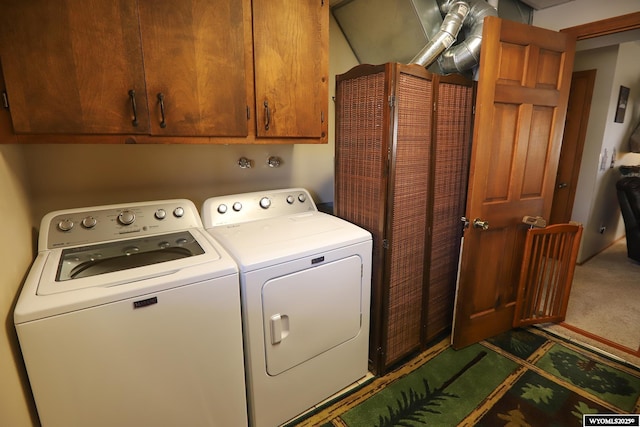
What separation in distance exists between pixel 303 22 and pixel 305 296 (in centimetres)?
145

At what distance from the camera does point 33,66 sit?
1.15 meters

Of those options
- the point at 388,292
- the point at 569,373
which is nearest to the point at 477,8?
the point at 388,292

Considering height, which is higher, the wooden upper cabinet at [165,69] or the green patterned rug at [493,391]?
the wooden upper cabinet at [165,69]

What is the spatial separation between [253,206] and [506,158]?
1.60m

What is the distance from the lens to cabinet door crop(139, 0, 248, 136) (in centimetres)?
135

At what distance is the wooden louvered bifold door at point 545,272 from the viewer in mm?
2152

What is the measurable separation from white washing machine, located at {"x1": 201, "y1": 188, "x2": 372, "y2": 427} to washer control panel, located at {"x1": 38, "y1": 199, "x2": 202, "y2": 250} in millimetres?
141

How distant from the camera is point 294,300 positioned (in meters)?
1.48

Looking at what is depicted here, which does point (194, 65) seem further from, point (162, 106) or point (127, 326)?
point (127, 326)

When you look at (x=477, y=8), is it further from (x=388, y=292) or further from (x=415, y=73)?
(x=388, y=292)

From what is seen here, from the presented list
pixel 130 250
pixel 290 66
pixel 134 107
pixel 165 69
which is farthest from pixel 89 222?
pixel 290 66

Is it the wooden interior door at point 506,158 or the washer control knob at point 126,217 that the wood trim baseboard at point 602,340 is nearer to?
the wooden interior door at point 506,158

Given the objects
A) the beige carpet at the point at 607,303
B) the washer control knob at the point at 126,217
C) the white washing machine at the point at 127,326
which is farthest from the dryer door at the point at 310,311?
the beige carpet at the point at 607,303

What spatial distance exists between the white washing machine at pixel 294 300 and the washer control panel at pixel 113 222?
14cm
